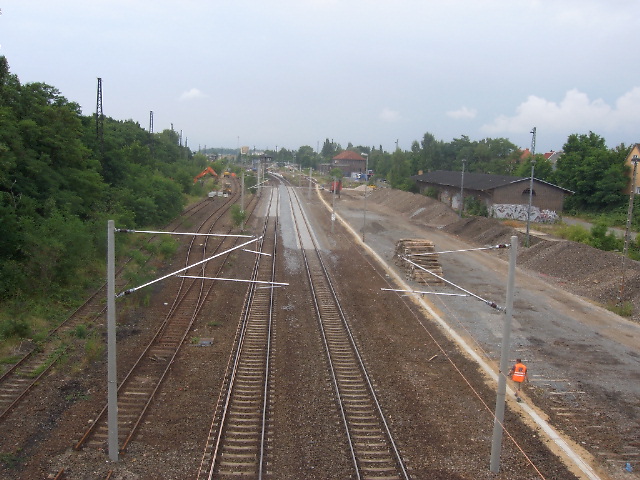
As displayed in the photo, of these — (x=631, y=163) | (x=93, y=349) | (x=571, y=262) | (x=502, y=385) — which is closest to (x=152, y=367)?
(x=93, y=349)

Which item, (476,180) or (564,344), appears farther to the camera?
(476,180)

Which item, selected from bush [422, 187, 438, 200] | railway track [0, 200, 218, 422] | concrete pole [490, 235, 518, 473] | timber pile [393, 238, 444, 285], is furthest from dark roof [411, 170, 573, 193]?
concrete pole [490, 235, 518, 473]

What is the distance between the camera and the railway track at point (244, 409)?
436 inches

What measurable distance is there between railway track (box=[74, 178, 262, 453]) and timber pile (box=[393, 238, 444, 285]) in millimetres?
10356

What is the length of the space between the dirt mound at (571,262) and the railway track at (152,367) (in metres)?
18.5

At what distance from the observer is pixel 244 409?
13.5m

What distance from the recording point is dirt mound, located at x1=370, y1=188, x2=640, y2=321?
2645 centimetres

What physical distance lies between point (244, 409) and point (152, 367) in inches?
154

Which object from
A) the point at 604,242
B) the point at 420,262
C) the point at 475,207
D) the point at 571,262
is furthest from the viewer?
the point at 475,207

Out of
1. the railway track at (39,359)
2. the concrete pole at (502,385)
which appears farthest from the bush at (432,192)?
the concrete pole at (502,385)

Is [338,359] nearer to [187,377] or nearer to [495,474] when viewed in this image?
[187,377]

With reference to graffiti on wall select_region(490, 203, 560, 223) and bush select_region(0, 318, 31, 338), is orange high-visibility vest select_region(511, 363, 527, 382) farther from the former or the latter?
graffiti on wall select_region(490, 203, 560, 223)

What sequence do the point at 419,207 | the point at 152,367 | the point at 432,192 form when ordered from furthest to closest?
the point at 432,192 < the point at 419,207 < the point at 152,367

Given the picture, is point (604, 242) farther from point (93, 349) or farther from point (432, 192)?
point (432, 192)
